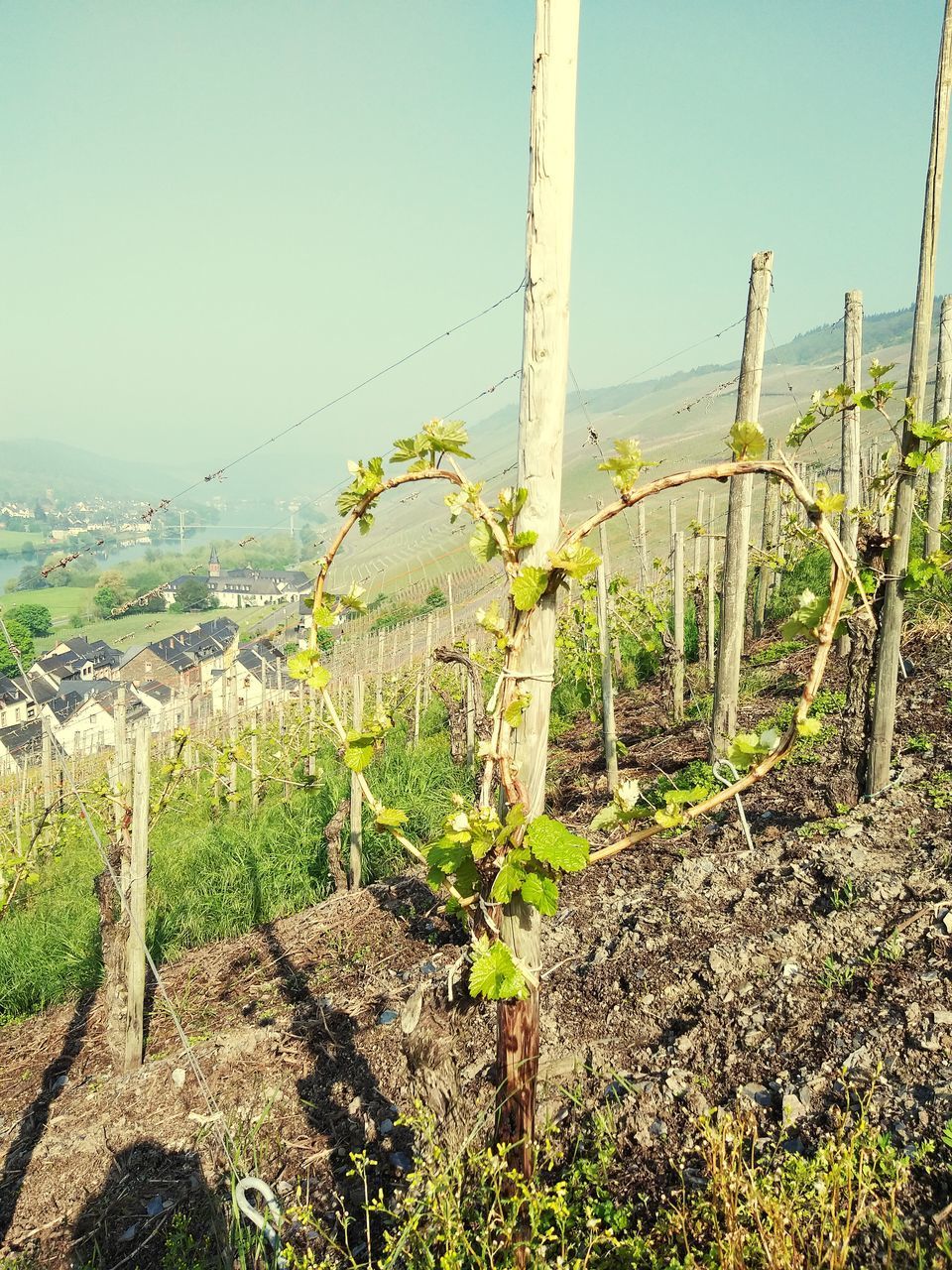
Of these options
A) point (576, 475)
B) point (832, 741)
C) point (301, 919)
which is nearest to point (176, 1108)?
point (301, 919)

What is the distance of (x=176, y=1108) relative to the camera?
146 inches

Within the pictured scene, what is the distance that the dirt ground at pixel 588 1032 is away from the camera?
2.79 m

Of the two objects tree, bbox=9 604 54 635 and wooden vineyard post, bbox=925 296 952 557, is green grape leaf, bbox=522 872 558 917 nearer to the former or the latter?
wooden vineyard post, bbox=925 296 952 557

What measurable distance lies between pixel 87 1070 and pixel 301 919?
1.63 metres

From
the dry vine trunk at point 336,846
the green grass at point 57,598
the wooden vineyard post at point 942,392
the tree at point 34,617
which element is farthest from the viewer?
the green grass at point 57,598

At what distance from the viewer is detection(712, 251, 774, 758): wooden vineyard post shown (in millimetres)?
5031

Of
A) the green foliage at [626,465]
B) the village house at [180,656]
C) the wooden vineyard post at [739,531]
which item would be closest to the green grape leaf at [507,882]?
the green foliage at [626,465]

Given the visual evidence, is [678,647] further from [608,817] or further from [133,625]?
[133,625]

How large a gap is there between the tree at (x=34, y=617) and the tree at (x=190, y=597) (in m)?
19.2

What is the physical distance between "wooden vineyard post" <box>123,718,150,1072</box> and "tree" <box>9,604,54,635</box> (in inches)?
2092

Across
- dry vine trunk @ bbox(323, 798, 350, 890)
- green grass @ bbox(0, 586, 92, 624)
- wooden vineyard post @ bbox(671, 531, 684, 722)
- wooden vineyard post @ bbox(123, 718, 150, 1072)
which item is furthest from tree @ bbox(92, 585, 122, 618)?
wooden vineyard post @ bbox(123, 718, 150, 1072)

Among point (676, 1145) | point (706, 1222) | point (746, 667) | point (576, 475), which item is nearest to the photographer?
point (706, 1222)

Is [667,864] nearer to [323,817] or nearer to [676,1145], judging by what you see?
[676,1145]

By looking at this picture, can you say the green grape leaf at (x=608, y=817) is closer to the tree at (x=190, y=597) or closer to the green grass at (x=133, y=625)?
the green grass at (x=133, y=625)
